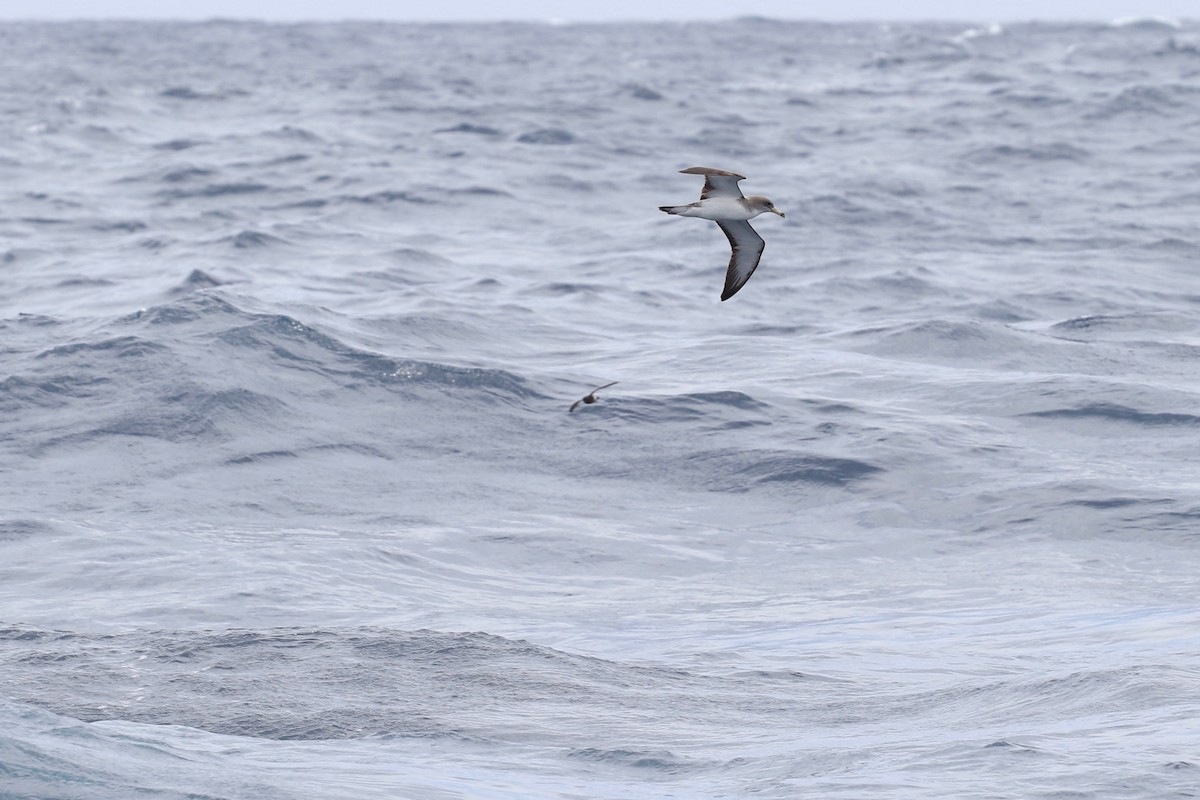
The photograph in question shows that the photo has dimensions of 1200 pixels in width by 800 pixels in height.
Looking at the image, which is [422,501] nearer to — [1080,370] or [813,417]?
[813,417]

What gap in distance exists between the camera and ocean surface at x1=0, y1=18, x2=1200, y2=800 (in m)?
8.82

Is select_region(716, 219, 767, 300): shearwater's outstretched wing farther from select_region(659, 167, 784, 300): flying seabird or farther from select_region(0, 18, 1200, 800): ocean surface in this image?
select_region(0, 18, 1200, 800): ocean surface

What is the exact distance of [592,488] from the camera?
1431 centimetres

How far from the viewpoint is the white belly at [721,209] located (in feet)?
37.8

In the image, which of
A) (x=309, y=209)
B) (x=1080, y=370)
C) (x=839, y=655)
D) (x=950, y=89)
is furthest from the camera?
(x=950, y=89)

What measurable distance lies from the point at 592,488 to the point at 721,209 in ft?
11.3

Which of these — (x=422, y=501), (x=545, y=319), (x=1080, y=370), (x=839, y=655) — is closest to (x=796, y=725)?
(x=839, y=655)

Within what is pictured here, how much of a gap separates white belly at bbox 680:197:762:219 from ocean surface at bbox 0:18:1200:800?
2581 mm

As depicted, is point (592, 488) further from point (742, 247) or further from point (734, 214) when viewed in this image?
point (734, 214)

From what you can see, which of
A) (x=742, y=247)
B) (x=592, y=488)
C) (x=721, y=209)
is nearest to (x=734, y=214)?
(x=721, y=209)

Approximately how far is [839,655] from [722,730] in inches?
67.3

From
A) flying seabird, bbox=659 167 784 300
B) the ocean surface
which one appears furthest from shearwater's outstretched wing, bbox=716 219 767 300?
the ocean surface

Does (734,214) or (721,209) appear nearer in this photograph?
(721,209)

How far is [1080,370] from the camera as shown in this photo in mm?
17484
